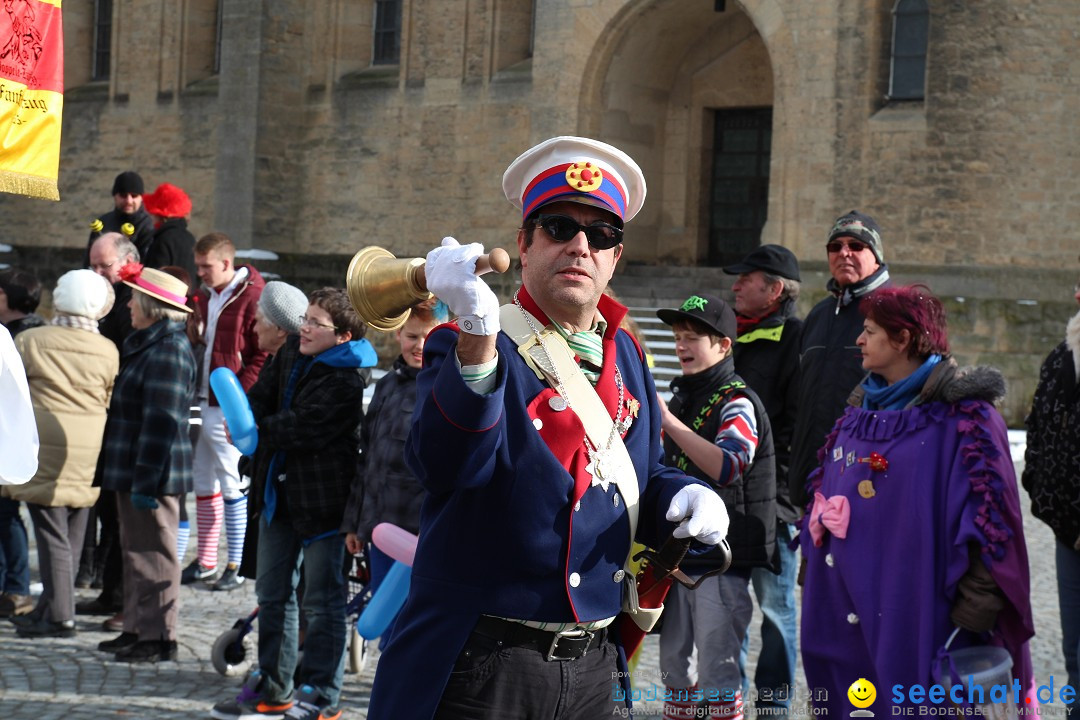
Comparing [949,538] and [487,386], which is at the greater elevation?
[487,386]

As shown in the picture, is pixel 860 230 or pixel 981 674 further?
pixel 860 230

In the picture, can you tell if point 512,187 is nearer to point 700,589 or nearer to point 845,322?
point 700,589

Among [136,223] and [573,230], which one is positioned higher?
[136,223]

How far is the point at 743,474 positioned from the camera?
5.44m

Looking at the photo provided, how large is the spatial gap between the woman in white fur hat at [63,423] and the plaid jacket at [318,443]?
1694mm

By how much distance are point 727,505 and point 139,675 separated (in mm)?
2907

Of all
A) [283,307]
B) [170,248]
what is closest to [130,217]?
[170,248]

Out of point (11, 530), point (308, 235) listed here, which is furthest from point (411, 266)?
point (308, 235)

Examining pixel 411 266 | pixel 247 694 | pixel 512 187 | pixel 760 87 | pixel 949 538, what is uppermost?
pixel 760 87

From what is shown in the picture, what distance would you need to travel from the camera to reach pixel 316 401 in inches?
232

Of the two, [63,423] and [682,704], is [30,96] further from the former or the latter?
[682,704]

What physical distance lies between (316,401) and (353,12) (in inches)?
773

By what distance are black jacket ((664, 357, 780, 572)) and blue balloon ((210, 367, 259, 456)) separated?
5.83 ft

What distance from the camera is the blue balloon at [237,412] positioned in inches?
234
